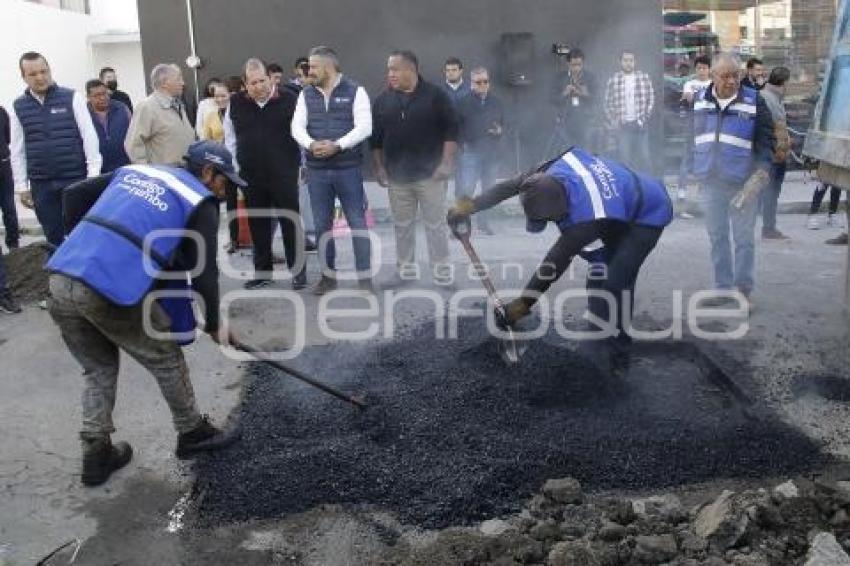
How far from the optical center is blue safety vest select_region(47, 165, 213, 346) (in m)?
3.31

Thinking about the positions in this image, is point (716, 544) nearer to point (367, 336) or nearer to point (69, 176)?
point (367, 336)

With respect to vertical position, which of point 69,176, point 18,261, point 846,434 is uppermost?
point 69,176

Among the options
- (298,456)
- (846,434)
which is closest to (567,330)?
(846,434)

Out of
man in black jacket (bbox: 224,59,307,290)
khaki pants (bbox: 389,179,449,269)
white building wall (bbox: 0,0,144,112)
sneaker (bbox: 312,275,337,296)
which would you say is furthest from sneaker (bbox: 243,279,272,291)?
white building wall (bbox: 0,0,144,112)

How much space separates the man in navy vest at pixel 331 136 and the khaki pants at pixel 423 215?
32 centimetres

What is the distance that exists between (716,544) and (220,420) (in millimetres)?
2617

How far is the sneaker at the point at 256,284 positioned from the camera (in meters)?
6.76

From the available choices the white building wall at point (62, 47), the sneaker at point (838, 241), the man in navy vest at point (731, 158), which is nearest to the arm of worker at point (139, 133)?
the man in navy vest at point (731, 158)

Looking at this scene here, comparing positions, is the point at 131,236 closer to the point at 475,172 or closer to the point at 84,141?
the point at 84,141

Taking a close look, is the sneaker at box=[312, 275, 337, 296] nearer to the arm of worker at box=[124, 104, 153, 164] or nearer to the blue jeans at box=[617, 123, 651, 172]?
the arm of worker at box=[124, 104, 153, 164]

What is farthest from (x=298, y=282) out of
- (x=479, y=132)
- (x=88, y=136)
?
(x=479, y=132)

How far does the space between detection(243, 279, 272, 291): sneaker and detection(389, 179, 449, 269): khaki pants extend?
116cm

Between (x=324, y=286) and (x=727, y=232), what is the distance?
313cm

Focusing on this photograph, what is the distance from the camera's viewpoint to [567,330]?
17.2 feet
